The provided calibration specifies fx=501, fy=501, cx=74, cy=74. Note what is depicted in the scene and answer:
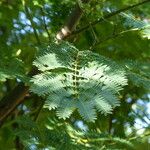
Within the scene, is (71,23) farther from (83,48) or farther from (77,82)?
(77,82)

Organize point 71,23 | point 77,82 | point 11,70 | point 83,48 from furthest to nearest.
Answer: point 83,48, point 71,23, point 11,70, point 77,82

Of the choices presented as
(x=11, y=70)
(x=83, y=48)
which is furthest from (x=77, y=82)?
(x=83, y=48)

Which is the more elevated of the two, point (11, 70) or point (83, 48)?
point (83, 48)

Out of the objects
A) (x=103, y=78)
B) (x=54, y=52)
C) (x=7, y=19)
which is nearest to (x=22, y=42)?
(x=7, y=19)

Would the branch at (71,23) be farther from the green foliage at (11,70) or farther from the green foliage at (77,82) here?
the green foliage at (77,82)

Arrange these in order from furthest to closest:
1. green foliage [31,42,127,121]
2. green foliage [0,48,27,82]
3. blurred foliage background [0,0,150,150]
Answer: blurred foliage background [0,0,150,150] < green foliage [0,48,27,82] < green foliage [31,42,127,121]

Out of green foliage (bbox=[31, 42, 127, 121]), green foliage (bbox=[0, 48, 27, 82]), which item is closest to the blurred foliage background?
green foliage (bbox=[0, 48, 27, 82])

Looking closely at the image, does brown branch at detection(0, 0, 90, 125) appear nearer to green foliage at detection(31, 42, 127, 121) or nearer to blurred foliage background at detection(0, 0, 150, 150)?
blurred foliage background at detection(0, 0, 150, 150)

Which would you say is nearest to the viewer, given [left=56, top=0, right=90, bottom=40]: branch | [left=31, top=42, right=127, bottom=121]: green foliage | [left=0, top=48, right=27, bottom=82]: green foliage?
[left=31, top=42, right=127, bottom=121]: green foliage

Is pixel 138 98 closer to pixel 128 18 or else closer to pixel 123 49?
pixel 123 49
